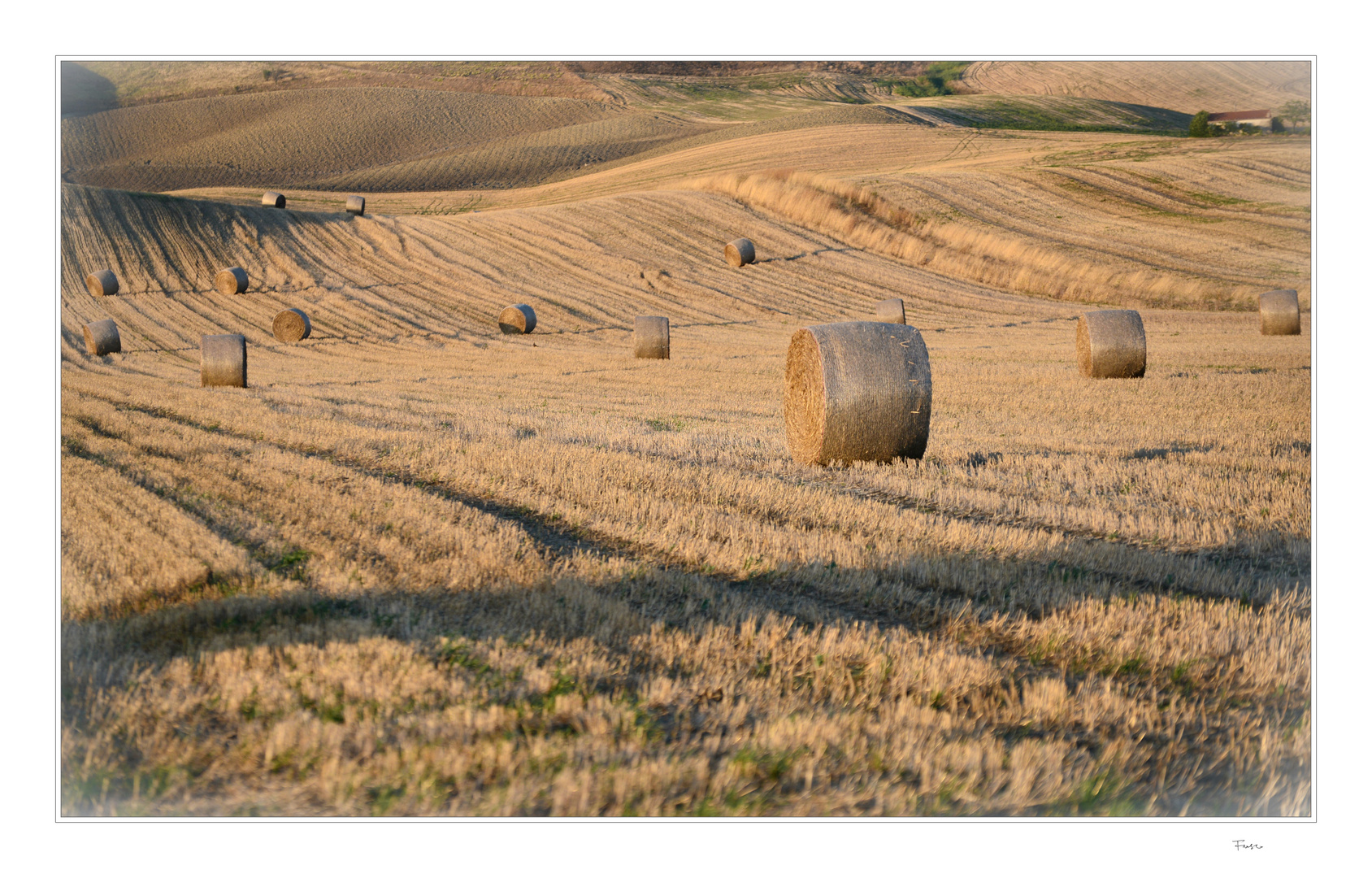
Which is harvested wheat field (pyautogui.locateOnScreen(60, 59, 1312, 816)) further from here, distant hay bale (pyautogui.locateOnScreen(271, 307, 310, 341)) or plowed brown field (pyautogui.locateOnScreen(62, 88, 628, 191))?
plowed brown field (pyautogui.locateOnScreen(62, 88, 628, 191))

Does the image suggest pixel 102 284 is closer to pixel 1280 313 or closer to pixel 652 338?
pixel 652 338

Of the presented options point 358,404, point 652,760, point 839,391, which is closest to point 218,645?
point 652,760

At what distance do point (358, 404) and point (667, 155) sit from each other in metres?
49.0

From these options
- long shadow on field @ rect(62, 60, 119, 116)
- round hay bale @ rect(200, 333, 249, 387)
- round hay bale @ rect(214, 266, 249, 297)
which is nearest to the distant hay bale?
round hay bale @ rect(214, 266, 249, 297)

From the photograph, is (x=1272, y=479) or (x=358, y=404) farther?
(x=358, y=404)

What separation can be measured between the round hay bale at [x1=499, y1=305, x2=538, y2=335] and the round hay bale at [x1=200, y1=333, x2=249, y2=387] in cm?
1254

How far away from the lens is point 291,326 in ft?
93.1

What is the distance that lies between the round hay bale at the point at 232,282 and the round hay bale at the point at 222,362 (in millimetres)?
16541

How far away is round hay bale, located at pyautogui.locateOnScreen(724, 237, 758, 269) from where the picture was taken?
39312 mm

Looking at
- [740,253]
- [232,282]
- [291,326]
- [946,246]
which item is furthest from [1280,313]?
[232,282]

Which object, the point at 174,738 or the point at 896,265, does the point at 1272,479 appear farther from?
the point at 896,265

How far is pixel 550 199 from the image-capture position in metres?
55.3

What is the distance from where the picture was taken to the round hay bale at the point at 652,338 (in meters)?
24.0

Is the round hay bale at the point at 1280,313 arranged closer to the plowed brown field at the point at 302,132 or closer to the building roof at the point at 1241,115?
the building roof at the point at 1241,115
